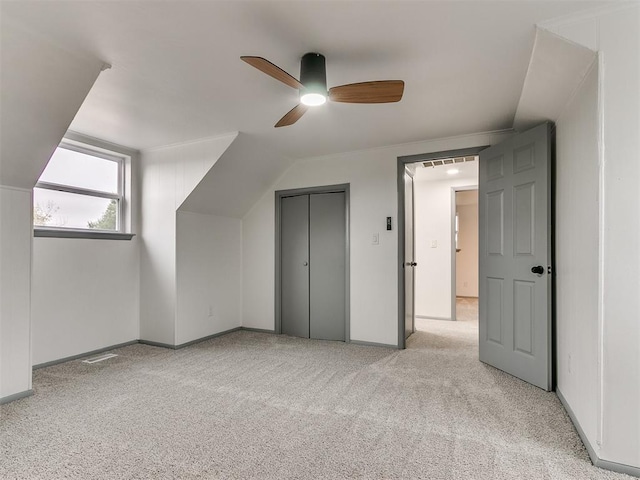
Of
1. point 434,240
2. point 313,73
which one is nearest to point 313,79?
point 313,73

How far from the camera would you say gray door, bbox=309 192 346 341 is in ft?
13.9

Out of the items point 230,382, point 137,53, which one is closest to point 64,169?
point 137,53

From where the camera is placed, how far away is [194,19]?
1.82 meters

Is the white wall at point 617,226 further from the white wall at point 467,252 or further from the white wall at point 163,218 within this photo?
the white wall at point 467,252

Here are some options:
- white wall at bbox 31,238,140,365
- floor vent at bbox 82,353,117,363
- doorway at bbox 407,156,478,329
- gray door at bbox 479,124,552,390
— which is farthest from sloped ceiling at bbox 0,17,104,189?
doorway at bbox 407,156,478,329

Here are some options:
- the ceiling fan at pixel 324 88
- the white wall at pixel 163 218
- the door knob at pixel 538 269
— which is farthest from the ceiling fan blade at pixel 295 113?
the door knob at pixel 538 269

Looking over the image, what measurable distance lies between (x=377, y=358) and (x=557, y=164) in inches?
89.4

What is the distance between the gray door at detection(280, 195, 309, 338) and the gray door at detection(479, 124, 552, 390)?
2.04 meters

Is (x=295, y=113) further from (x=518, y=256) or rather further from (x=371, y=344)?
(x=371, y=344)

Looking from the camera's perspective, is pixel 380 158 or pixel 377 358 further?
pixel 380 158

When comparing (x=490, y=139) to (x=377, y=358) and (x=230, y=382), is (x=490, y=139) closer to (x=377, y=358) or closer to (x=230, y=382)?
(x=377, y=358)

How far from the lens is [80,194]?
11.9 ft

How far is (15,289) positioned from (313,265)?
9.26ft

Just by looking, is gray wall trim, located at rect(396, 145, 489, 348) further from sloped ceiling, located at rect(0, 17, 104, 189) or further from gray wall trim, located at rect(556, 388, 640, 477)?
sloped ceiling, located at rect(0, 17, 104, 189)
